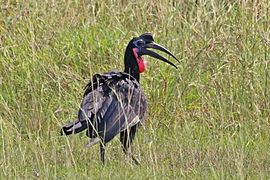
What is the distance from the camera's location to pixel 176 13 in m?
7.82

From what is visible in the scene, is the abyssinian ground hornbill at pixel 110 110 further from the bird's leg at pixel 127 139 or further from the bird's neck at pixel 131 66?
the bird's neck at pixel 131 66

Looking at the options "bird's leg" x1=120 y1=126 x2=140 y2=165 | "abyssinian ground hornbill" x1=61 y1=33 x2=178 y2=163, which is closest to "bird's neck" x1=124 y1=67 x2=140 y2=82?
"abyssinian ground hornbill" x1=61 y1=33 x2=178 y2=163

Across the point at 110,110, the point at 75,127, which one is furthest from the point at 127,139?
the point at 75,127

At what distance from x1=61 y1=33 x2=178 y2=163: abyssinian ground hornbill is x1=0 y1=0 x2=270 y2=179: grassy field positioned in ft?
0.47

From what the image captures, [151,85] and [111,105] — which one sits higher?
[111,105]

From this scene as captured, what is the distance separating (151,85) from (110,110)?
1.30 m

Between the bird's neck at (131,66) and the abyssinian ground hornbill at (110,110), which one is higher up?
the bird's neck at (131,66)

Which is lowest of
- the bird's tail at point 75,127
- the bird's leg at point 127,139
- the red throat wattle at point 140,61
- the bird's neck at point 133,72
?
the bird's leg at point 127,139

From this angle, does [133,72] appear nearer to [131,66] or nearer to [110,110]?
[131,66]

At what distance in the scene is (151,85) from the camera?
7.09 metres

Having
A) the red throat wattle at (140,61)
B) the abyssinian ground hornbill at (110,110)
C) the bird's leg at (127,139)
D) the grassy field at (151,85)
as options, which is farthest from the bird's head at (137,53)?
the bird's leg at (127,139)

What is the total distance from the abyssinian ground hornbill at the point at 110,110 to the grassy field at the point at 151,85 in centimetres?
14

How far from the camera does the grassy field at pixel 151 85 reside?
17.9 ft

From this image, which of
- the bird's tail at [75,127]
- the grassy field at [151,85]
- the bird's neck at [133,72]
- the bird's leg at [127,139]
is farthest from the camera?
the bird's neck at [133,72]
